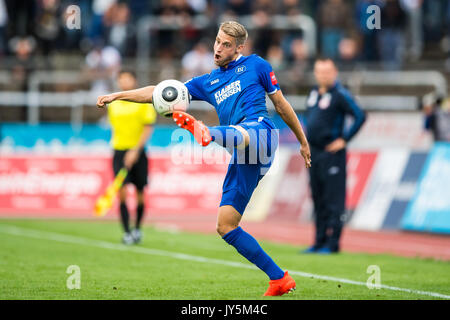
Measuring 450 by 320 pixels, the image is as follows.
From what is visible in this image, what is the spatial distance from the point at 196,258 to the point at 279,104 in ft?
14.1

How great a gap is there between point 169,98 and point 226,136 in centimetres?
87

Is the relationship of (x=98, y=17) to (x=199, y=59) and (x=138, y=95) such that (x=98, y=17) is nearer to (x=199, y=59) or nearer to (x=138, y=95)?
(x=199, y=59)

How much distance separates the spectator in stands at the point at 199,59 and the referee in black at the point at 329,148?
Result: 949cm

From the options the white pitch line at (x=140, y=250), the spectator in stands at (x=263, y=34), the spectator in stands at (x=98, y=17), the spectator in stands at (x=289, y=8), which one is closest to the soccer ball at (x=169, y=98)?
the white pitch line at (x=140, y=250)

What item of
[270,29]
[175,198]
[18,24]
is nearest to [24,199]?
[175,198]

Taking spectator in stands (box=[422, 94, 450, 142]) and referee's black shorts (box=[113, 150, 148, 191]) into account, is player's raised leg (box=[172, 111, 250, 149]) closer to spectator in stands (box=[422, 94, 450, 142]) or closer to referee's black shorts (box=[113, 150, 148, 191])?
referee's black shorts (box=[113, 150, 148, 191])

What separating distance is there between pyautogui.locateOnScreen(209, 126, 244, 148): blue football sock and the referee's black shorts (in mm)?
6609

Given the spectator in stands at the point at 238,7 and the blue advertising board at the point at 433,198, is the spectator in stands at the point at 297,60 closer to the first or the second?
the spectator in stands at the point at 238,7

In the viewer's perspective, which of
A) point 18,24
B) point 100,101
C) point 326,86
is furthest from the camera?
point 18,24

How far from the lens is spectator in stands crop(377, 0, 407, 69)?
929 inches

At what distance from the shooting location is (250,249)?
8453 millimetres

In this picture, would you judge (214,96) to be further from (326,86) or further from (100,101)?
(326,86)

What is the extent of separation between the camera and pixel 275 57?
2322 centimetres

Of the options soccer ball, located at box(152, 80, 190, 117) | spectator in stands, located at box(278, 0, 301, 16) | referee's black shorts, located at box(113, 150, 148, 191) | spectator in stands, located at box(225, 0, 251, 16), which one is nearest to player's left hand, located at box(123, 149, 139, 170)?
referee's black shorts, located at box(113, 150, 148, 191)
